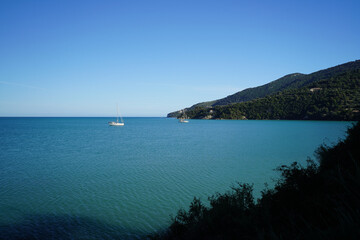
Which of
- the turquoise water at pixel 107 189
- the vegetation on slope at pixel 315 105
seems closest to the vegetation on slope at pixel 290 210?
the turquoise water at pixel 107 189

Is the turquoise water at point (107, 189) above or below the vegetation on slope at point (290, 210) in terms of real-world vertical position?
below

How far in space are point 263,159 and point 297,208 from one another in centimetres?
1957

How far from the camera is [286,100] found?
5871 inches

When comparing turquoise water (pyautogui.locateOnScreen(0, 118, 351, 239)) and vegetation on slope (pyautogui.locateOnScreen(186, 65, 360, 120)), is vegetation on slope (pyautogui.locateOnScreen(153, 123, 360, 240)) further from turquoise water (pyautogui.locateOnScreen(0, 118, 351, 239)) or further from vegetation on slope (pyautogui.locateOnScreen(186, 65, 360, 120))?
vegetation on slope (pyautogui.locateOnScreen(186, 65, 360, 120))

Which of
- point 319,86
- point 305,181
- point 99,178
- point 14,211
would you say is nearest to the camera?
point 305,181

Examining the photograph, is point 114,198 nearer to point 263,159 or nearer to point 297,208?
point 297,208

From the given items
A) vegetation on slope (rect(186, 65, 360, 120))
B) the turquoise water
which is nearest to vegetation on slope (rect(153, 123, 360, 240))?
the turquoise water

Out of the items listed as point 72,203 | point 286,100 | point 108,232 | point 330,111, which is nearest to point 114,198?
point 72,203

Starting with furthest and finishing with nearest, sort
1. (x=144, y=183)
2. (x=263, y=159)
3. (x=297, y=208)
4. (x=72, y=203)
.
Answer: (x=263, y=159)
(x=144, y=183)
(x=72, y=203)
(x=297, y=208)

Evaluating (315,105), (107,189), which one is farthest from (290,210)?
(315,105)

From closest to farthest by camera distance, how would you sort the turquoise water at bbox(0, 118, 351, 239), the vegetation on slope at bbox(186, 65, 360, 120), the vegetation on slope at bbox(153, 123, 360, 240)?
the vegetation on slope at bbox(153, 123, 360, 240)
the turquoise water at bbox(0, 118, 351, 239)
the vegetation on slope at bbox(186, 65, 360, 120)

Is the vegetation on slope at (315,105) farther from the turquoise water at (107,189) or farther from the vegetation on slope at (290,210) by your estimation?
the vegetation on slope at (290,210)

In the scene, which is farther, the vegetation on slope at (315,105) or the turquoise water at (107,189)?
the vegetation on slope at (315,105)

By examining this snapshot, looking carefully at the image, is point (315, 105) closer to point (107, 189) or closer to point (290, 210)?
point (107, 189)
